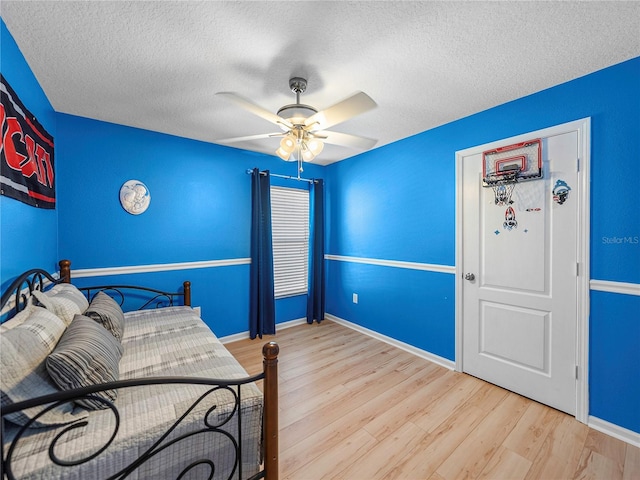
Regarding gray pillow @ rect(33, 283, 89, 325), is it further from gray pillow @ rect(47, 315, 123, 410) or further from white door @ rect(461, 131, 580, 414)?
white door @ rect(461, 131, 580, 414)

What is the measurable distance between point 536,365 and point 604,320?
1.97ft

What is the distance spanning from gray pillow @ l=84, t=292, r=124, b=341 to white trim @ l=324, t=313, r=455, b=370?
274 cm

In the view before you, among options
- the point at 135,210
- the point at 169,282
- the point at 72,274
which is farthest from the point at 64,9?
the point at 169,282

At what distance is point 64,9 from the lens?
1.36m

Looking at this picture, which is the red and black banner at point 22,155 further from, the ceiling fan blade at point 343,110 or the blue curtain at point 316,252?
the blue curtain at point 316,252

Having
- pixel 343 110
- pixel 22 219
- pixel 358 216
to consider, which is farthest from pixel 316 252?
pixel 22 219

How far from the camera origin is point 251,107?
172cm

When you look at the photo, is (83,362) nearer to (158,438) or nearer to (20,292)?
(158,438)

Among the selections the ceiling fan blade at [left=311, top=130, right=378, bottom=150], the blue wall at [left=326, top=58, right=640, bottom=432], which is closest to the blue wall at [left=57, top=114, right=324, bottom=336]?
the blue wall at [left=326, top=58, right=640, bottom=432]

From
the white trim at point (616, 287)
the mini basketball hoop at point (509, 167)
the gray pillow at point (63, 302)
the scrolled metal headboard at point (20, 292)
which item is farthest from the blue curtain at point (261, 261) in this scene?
the white trim at point (616, 287)

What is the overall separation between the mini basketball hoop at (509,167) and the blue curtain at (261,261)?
8.08ft

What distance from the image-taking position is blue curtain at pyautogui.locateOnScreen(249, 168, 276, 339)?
3.56 meters

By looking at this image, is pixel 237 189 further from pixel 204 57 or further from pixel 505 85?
pixel 505 85

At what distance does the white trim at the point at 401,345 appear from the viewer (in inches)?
112
